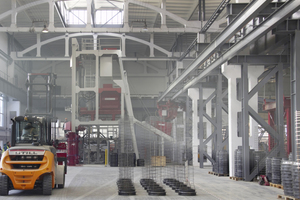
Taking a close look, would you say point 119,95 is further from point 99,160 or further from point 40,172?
point 40,172

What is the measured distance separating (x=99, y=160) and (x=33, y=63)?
16085 mm

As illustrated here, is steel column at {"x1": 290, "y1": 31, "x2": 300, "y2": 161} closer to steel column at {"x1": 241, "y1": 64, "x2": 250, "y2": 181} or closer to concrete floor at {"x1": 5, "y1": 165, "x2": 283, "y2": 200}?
concrete floor at {"x1": 5, "y1": 165, "x2": 283, "y2": 200}

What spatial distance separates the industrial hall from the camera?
38.8ft

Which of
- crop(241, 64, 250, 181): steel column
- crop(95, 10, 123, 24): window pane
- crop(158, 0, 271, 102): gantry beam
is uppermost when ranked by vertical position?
crop(95, 10, 123, 24): window pane

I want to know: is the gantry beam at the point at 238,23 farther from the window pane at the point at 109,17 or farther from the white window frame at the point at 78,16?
the white window frame at the point at 78,16

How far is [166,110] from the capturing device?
35.2 meters

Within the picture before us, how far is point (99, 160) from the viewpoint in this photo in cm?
3123

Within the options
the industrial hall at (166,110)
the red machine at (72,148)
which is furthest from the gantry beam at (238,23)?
the red machine at (72,148)

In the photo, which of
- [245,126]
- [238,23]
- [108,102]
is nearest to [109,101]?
[108,102]

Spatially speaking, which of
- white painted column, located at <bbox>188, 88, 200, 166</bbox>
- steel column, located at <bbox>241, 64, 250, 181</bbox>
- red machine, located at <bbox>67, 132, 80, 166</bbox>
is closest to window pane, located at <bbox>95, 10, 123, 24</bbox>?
white painted column, located at <bbox>188, 88, 200, 166</bbox>

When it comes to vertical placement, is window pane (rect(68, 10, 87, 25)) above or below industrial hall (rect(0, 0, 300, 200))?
above

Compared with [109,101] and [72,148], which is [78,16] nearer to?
[109,101]

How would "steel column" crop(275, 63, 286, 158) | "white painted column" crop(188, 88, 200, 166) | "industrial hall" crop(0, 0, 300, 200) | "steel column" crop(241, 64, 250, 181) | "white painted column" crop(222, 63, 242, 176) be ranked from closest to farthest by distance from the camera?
1. "industrial hall" crop(0, 0, 300, 200)
2. "steel column" crop(275, 63, 286, 158)
3. "steel column" crop(241, 64, 250, 181)
4. "white painted column" crop(222, 63, 242, 176)
5. "white painted column" crop(188, 88, 200, 166)

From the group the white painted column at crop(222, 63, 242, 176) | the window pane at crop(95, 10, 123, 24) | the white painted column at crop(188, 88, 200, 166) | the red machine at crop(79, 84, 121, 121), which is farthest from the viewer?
the window pane at crop(95, 10, 123, 24)
